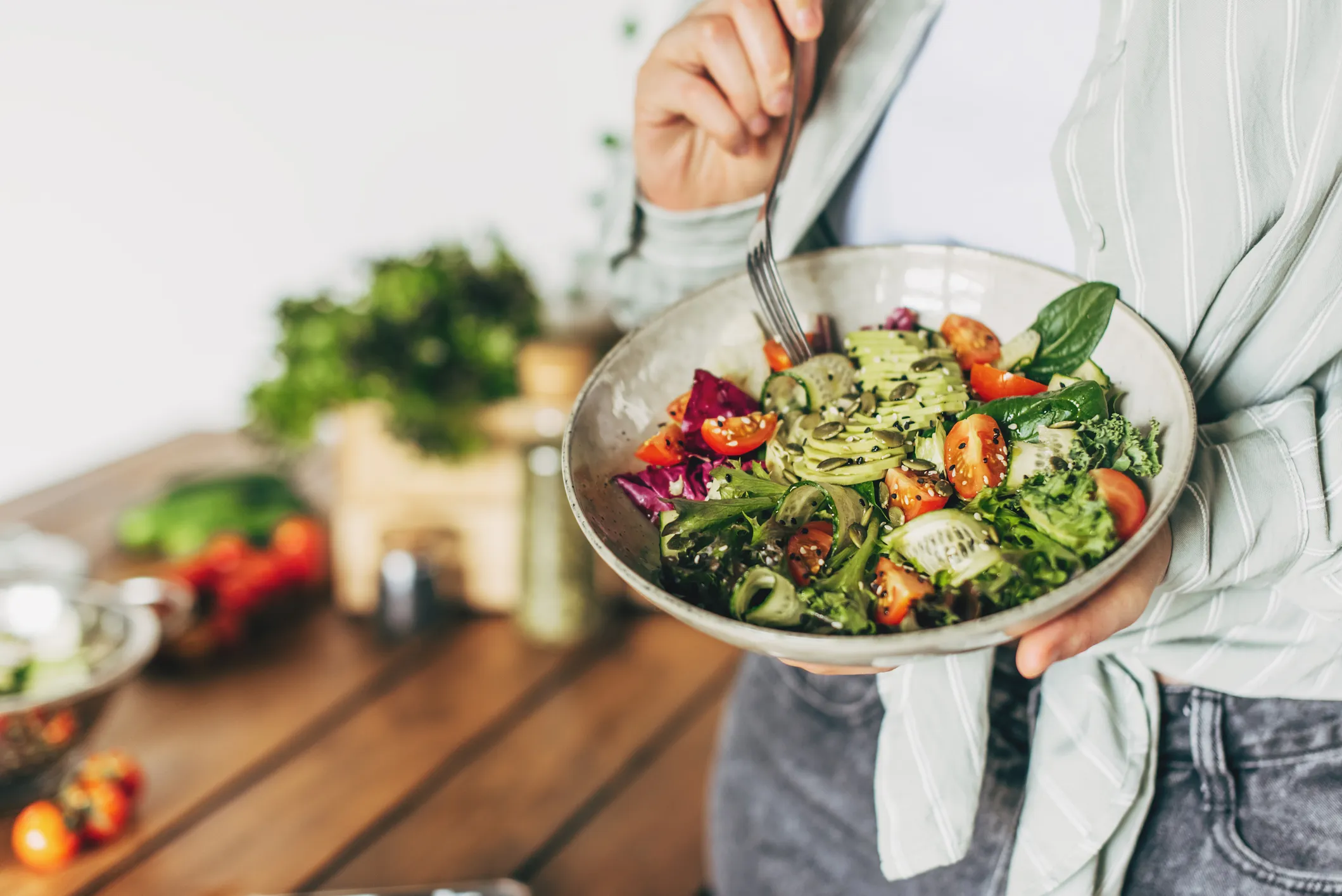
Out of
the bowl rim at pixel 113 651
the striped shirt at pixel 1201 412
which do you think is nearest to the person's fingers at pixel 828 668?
the striped shirt at pixel 1201 412

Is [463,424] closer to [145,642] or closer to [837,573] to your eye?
[145,642]

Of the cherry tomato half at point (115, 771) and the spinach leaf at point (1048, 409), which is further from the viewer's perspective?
the cherry tomato half at point (115, 771)

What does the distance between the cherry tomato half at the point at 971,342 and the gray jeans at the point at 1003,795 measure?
0.28 metres

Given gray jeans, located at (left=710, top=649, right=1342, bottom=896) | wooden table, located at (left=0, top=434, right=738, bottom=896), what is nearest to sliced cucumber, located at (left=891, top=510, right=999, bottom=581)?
gray jeans, located at (left=710, top=649, right=1342, bottom=896)

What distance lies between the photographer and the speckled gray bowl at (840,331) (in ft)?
1.75

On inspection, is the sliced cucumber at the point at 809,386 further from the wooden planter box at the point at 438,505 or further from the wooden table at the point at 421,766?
the wooden planter box at the point at 438,505

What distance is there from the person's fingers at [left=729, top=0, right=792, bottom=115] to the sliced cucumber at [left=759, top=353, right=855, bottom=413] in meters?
0.21

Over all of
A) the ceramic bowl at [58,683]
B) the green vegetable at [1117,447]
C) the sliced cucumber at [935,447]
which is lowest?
the ceramic bowl at [58,683]

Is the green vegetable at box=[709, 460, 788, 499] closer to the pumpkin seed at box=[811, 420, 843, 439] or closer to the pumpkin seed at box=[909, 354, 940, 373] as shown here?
the pumpkin seed at box=[811, 420, 843, 439]

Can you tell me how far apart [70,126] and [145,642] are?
1.66 meters

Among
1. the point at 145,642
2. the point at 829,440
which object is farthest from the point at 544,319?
the point at 829,440

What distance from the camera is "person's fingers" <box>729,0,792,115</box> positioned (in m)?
0.76

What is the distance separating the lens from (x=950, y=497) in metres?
0.66

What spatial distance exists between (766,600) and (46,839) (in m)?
1.11
